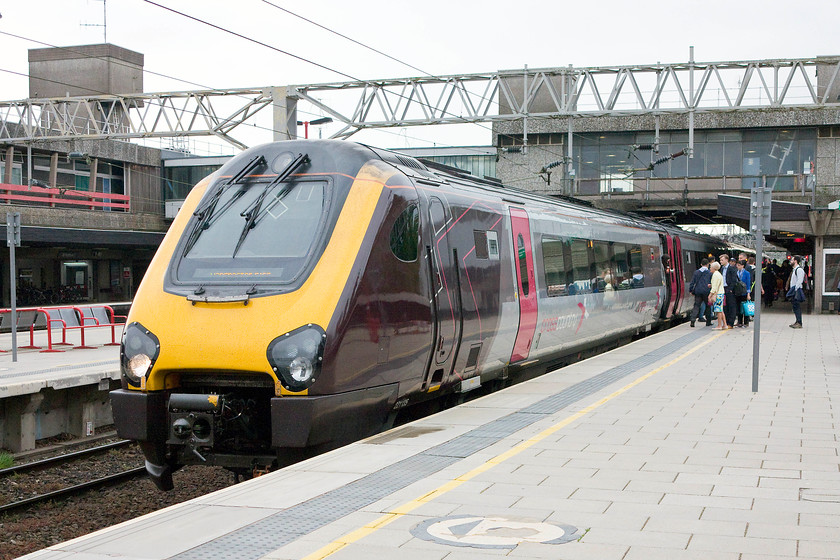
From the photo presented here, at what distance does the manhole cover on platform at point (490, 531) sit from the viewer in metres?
5.03

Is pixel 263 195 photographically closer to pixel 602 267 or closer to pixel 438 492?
pixel 438 492

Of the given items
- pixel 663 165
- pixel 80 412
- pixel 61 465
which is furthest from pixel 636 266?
pixel 663 165

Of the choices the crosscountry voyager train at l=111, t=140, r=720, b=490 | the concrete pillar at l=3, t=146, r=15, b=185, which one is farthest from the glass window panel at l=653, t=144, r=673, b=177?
the crosscountry voyager train at l=111, t=140, r=720, b=490

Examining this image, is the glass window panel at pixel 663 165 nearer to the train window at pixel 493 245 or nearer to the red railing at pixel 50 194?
the red railing at pixel 50 194

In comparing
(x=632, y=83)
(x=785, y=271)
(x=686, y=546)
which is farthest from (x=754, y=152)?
(x=686, y=546)

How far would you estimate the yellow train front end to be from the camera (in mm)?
7555

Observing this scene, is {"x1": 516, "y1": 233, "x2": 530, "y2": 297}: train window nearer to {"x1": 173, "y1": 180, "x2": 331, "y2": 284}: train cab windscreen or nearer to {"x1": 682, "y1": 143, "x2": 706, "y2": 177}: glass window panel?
{"x1": 173, "y1": 180, "x2": 331, "y2": 284}: train cab windscreen

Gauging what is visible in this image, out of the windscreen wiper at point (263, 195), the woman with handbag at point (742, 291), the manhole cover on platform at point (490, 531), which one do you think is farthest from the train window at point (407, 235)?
the woman with handbag at point (742, 291)

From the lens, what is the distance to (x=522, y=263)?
40.9ft

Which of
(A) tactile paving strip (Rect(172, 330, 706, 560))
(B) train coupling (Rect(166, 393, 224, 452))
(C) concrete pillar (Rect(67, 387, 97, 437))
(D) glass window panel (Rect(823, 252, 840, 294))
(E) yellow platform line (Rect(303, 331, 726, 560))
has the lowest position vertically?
(C) concrete pillar (Rect(67, 387, 97, 437))

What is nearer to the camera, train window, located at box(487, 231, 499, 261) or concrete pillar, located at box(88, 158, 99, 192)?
train window, located at box(487, 231, 499, 261)

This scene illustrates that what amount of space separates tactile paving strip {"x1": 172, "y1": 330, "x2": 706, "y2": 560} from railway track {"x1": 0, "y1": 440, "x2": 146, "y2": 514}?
4835 millimetres

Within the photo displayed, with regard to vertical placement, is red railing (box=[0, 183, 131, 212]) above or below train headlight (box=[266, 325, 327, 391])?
above

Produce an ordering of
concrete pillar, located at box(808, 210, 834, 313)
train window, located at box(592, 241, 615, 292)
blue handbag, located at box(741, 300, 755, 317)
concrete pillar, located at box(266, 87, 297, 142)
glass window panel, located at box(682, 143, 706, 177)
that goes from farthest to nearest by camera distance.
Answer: glass window panel, located at box(682, 143, 706, 177), concrete pillar, located at box(808, 210, 834, 313), concrete pillar, located at box(266, 87, 297, 142), blue handbag, located at box(741, 300, 755, 317), train window, located at box(592, 241, 615, 292)
